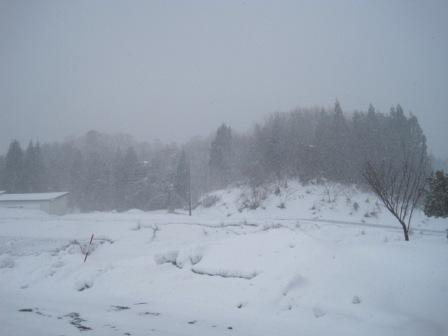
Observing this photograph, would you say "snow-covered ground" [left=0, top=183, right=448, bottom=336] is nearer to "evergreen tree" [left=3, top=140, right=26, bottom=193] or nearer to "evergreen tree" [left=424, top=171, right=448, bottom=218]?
"evergreen tree" [left=424, top=171, right=448, bottom=218]

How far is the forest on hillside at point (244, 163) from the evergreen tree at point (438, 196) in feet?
97.2

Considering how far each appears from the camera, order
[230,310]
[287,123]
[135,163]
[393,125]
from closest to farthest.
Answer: [230,310], [393,125], [135,163], [287,123]

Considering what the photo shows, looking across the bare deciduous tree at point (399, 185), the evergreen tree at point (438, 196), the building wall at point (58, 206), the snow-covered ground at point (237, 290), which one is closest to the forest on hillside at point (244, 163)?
the building wall at point (58, 206)

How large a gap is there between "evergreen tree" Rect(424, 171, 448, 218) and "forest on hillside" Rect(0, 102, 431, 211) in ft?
97.2

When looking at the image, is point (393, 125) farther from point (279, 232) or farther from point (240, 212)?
point (279, 232)

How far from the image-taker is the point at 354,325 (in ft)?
20.3

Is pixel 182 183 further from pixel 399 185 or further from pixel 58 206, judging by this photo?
pixel 399 185

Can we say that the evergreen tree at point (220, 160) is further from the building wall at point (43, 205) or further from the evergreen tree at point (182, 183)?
the building wall at point (43, 205)

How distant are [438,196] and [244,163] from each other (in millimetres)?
46566

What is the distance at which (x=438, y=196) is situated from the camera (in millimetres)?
14766

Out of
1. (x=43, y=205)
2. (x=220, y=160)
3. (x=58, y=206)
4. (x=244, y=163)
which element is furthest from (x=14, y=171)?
(x=244, y=163)

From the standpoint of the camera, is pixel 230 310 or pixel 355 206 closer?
pixel 230 310

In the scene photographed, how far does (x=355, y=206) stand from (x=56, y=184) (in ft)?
238

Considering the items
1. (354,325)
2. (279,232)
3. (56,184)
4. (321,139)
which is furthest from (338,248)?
(56,184)
